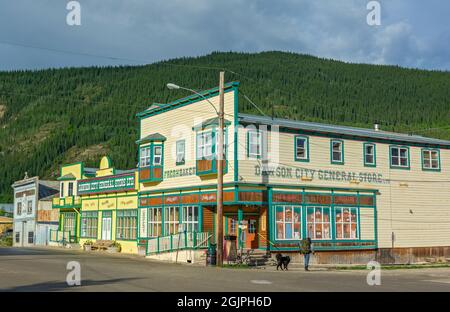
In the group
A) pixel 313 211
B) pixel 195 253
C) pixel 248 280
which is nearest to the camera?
pixel 248 280

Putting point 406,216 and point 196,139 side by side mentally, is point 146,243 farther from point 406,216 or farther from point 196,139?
point 406,216

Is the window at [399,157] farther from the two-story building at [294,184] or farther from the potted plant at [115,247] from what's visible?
the potted plant at [115,247]

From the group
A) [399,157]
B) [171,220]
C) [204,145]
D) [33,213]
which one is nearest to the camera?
[204,145]

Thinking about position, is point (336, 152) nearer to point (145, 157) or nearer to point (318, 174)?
point (318, 174)

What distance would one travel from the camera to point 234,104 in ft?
104

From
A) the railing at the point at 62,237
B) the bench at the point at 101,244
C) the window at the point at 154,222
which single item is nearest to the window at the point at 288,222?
the window at the point at 154,222

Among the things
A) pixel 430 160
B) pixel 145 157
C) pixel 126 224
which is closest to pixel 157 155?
pixel 145 157

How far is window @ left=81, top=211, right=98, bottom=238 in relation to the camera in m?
47.4

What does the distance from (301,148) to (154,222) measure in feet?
35.7

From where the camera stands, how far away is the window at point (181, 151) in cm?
3550

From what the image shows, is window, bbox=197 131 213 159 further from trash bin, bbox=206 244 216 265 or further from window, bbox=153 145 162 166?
trash bin, bbox=206 244 216 265

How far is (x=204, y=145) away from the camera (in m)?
33.6
